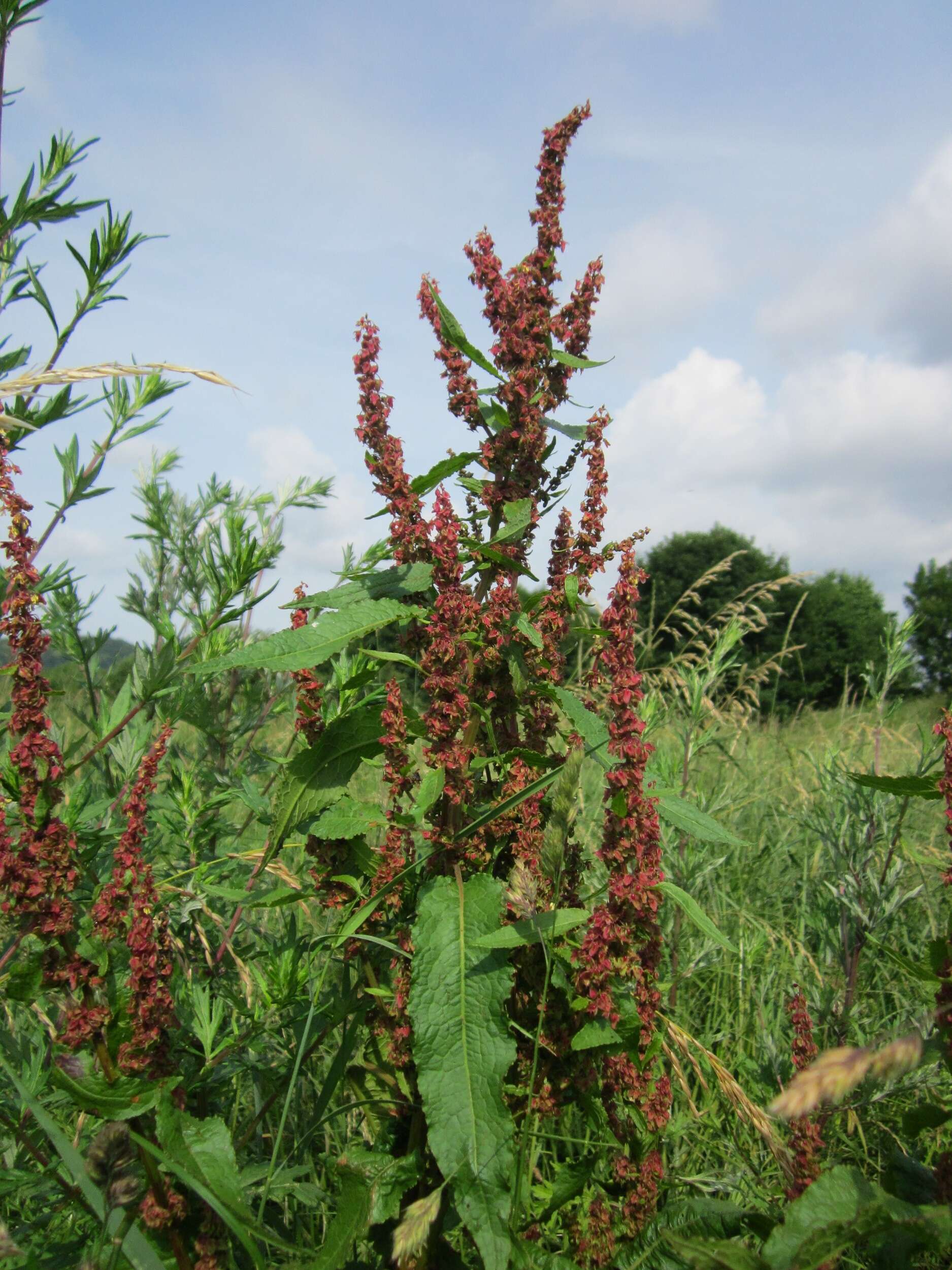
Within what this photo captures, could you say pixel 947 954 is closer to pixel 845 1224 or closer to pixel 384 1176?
pixel 845 1224

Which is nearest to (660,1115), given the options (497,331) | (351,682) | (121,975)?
(351,682)

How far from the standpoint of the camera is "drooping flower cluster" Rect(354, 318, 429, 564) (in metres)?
1.53

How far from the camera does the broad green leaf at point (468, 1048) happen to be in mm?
1171

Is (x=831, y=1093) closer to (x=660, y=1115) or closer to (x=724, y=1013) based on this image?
(x=660, y=1115)

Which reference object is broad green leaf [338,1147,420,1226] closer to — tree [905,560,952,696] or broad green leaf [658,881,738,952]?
broad green leaf [658,881,738,952]

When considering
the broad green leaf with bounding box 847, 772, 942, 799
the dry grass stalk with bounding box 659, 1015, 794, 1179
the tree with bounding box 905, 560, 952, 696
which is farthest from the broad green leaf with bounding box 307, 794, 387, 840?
the tree with bounding box 905, 560, 952, 696

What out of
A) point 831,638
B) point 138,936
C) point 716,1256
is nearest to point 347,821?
point 138,936

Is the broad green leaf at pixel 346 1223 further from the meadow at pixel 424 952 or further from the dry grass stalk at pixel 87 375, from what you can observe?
the dry grass stalk at pixel 87 375

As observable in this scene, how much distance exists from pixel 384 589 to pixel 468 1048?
78 centimetres

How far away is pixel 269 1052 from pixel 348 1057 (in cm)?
72

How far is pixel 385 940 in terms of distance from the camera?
147 centimetres

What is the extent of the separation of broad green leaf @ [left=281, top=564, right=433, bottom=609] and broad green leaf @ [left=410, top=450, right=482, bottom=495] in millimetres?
162

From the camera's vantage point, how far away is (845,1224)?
38.3 inches

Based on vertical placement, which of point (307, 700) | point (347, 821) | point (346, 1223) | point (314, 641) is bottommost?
point (346, 1223)
